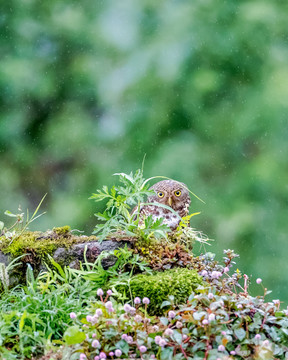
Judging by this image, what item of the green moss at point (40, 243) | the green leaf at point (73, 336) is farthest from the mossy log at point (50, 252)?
the green leaf at point (73, 336)

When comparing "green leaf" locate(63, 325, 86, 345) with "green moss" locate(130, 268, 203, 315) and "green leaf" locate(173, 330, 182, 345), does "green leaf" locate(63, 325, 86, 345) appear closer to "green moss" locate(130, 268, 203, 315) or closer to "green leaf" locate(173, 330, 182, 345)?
"green leaf" locate(173, 330, 182, 345)

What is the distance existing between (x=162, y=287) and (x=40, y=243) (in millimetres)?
819

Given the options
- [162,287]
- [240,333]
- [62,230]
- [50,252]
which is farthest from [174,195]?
[240,333]

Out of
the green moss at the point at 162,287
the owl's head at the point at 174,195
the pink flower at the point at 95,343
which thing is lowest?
the pink flower at the point at 95,343

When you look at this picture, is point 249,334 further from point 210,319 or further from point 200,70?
point 200,70

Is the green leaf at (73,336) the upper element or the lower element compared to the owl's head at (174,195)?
lower

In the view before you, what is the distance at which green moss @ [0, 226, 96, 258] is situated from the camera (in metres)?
2.98

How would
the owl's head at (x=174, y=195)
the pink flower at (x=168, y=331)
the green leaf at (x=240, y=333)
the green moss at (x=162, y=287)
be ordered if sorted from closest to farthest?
1. the pink flower at (x=168, y=331)
2. the green leaf at (x=240, y=333)
3. the green moss at (x=162, y=287)
4. the owl's head at (x=174, y=195)

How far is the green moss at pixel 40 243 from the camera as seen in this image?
2982 millimetres

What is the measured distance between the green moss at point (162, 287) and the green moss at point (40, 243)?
1.80 feet

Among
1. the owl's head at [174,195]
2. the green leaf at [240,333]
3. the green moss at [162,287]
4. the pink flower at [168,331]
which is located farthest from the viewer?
the owl's head at [174,195]

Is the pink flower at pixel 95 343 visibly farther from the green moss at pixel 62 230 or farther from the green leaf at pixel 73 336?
the green moss at pixel 62 230

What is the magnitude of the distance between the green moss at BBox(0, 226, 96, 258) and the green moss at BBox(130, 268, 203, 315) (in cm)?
55

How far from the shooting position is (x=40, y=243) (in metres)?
3.02
